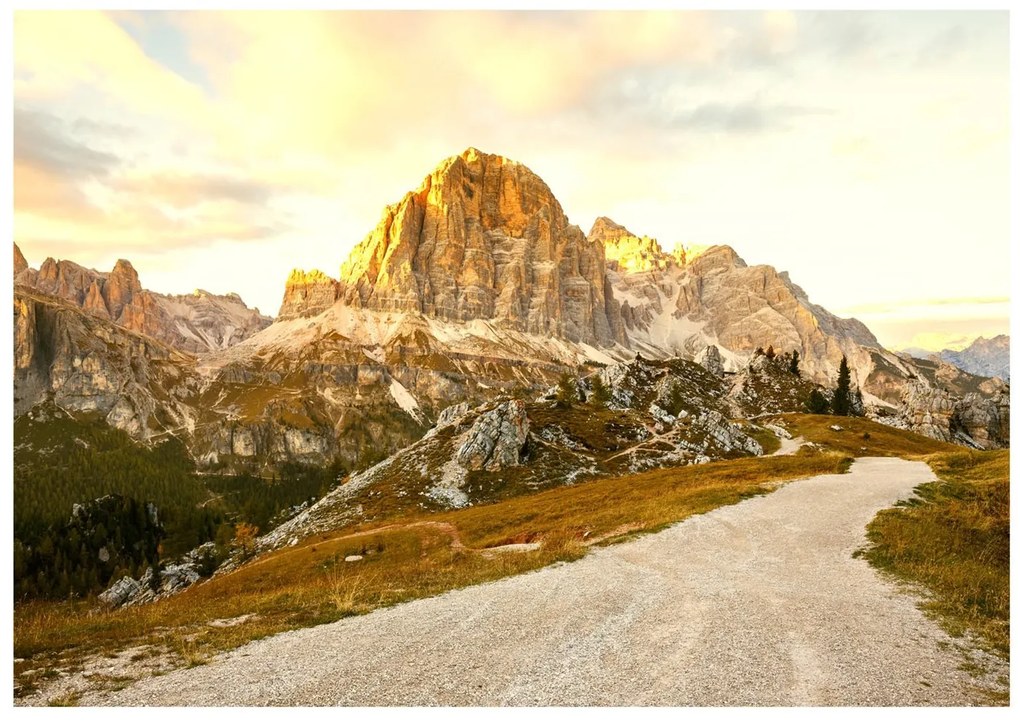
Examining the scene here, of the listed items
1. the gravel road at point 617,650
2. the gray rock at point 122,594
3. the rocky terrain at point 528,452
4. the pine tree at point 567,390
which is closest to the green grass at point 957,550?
the gravel road at point 617,650

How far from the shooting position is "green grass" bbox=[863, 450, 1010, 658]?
18703 mm

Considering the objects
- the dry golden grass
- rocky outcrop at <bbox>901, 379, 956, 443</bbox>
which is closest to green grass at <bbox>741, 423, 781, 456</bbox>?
the dry golden grass

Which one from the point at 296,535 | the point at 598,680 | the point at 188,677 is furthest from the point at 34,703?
the point at 296,535

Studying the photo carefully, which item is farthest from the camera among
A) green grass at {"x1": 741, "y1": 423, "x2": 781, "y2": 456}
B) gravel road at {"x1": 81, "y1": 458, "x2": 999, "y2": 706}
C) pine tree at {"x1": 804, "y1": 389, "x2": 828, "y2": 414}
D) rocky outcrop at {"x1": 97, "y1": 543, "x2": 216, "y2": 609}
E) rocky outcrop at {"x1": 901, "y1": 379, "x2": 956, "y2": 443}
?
pine tree at {"x1": 804, "y1": 389, "x2": 828, "y2": 414}

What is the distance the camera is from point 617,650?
15391 mm

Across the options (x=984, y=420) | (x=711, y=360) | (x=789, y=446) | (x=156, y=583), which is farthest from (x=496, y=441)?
(x=984, y=420)

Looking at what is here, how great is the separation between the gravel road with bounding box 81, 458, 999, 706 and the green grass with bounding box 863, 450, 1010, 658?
1620mm

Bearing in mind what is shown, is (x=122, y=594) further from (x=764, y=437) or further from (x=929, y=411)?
(x=929, y=411)

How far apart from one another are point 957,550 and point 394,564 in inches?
1386

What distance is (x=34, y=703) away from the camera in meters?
13.2

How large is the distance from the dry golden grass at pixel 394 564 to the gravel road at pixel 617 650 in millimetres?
2073

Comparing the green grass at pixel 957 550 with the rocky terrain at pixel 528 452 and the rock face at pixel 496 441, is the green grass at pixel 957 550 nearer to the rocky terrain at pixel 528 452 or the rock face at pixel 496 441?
the rocky terrain at pixel 528 452

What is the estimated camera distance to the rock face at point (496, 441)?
85188 mm

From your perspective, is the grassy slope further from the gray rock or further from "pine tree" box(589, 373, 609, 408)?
the gray rock
